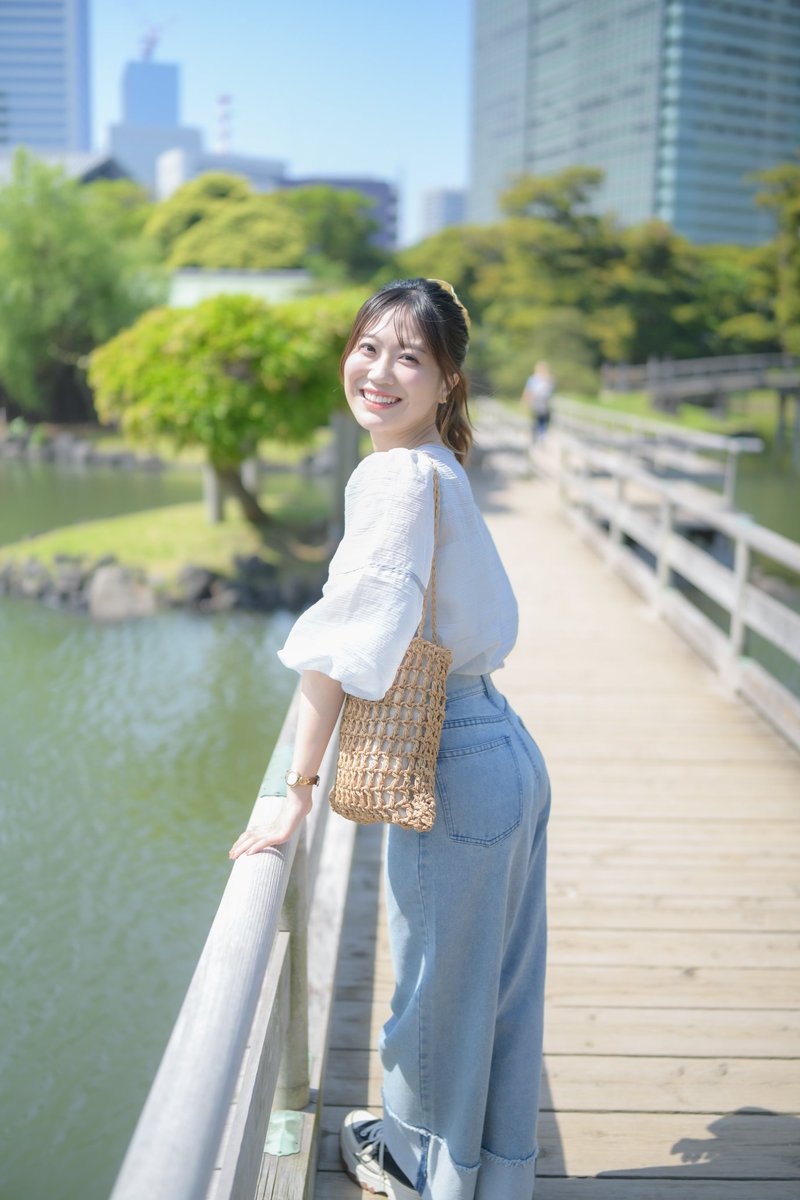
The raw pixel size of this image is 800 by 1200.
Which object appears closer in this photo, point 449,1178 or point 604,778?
point 449,1178

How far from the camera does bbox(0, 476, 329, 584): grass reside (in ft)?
37.9

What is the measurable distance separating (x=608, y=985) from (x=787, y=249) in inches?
1252

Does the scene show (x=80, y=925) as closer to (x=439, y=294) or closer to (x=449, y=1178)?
(x=449, y=1178)

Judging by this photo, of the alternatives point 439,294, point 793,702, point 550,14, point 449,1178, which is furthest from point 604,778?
point 550,14

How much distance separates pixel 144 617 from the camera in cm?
1027

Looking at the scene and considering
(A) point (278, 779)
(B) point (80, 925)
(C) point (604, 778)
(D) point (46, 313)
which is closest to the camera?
(A) point (278, 779)

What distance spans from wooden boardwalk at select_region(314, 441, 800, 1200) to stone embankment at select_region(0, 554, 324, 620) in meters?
6.03

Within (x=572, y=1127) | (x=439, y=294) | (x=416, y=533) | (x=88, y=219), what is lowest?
(x=572, y=1127)

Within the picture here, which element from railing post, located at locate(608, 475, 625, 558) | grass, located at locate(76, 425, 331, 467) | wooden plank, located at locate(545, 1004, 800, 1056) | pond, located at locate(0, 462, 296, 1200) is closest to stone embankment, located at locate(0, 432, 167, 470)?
grass, located at locate(76, 425, 331, 467)

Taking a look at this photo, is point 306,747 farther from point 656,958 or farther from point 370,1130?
point 656,958

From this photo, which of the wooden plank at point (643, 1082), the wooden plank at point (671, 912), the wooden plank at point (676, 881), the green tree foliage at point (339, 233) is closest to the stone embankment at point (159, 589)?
the wooden plank at point (676, 881)

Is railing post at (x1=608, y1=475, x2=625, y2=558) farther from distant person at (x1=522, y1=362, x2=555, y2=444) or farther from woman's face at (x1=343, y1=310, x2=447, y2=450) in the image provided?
distant person at (x1=522, y1=362, x2=555, y2=444)

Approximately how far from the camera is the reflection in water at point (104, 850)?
360cm

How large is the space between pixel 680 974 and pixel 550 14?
86424 millimetres
